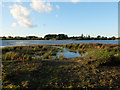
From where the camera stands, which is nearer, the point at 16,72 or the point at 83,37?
the point at 16,72

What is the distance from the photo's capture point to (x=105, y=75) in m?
5.83

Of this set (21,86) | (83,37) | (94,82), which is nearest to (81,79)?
(94,82)

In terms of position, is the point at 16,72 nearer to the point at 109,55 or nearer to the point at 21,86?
the point at 21,86

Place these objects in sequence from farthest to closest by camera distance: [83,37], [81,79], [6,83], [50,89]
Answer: [83,37] → [81,79] → [6,83] → [50,89]

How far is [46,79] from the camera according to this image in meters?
5.30

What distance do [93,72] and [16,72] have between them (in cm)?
497

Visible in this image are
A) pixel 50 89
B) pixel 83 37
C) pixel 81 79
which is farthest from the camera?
pixel 83 37

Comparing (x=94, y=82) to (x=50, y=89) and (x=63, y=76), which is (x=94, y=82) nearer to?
(x=63, y=76)

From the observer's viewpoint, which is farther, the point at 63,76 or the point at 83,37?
the point at 83,37

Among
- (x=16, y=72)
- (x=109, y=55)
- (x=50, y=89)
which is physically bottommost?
(x=50, y=89)

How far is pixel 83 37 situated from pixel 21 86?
7852cm

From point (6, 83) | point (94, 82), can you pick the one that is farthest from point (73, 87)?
point (6, 83)

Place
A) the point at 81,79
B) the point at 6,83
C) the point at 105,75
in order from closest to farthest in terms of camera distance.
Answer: the point at 6,83 → the point at 81,79 → the point at 105,75

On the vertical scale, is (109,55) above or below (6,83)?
above
